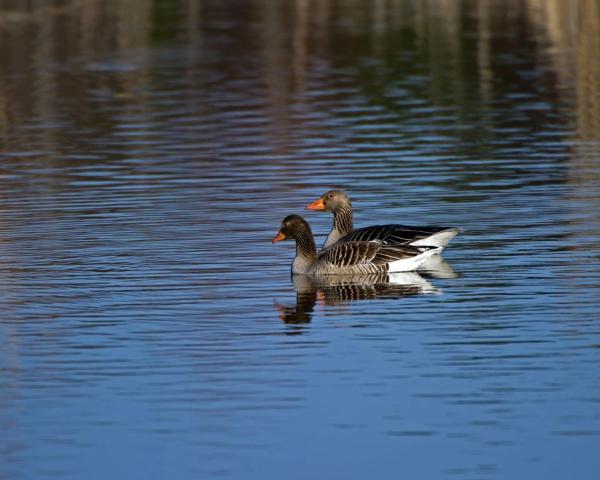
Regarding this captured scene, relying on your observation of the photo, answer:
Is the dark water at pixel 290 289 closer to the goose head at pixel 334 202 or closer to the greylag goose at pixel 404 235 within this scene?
the greylag goose at pixel 404 235

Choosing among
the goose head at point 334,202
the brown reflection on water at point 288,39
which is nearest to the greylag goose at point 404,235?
the goose head at point 334,202

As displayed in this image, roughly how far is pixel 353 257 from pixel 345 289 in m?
0.62

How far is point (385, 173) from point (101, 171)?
20.7 feet

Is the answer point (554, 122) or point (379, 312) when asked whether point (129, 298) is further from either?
point (554, 122)

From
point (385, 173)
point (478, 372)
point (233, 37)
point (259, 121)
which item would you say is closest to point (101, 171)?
point (385, 173)

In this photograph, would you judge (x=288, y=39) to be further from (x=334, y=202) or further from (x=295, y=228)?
(x=295, y=228)

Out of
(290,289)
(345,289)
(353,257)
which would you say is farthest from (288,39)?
(290,289)

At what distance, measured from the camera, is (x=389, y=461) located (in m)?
13.1

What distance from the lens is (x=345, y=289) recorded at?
2072cm

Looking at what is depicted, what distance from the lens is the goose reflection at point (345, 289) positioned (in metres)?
19.3

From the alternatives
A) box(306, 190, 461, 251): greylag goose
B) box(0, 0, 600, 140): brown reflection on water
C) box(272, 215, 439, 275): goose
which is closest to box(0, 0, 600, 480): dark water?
box(272, 215, 439, 275): goose

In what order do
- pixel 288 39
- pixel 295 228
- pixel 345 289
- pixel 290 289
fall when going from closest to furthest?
pixel 290 289 → pixel 345 289 → pixel 295 228 → pixel 288 39

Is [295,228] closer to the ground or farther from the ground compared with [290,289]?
farther from the ground

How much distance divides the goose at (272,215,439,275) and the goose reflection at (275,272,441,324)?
99 millimetres
